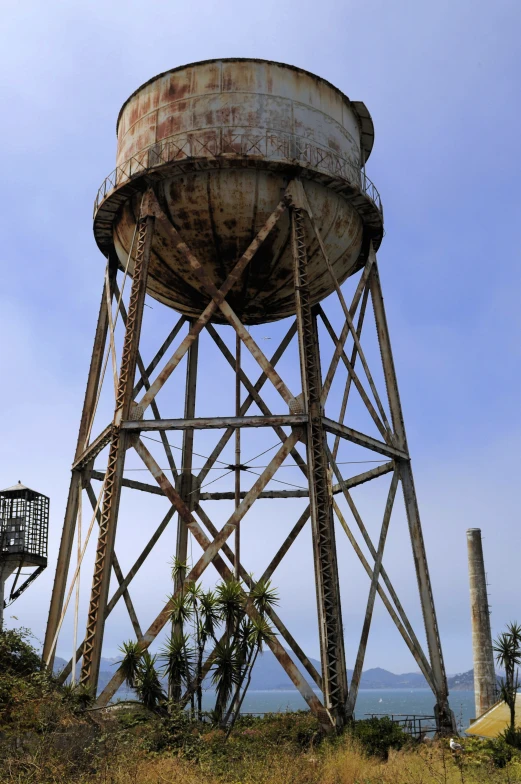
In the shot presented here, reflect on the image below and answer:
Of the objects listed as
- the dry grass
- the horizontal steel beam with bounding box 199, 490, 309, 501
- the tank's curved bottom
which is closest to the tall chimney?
the horizontal steel beam with bounding box 199, 490, 309, 501

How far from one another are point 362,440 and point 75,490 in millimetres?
8059

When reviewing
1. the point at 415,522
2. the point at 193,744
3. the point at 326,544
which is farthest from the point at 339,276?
the point at 193,744

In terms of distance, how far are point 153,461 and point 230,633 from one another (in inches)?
165

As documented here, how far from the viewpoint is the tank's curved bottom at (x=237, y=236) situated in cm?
2122

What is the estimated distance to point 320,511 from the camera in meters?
18.5

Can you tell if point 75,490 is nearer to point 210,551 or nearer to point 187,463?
point 187,463

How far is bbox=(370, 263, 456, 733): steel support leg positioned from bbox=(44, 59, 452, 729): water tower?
4cm

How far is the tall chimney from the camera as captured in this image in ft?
121

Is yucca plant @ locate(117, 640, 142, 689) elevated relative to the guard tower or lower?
lower

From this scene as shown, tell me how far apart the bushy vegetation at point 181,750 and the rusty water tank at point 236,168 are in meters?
10.7

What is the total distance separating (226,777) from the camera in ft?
46.5

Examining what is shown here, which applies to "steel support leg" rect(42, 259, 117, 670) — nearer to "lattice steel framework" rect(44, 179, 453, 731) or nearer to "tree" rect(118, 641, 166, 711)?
"lattice steel framework" rect(44, 179, 453, 731)

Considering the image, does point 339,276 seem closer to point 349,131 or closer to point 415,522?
point 349,131

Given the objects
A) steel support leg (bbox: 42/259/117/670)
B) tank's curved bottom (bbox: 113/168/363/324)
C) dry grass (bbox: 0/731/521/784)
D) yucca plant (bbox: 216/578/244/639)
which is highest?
tank's curved bottom (bbox: 113/168/363/324)
